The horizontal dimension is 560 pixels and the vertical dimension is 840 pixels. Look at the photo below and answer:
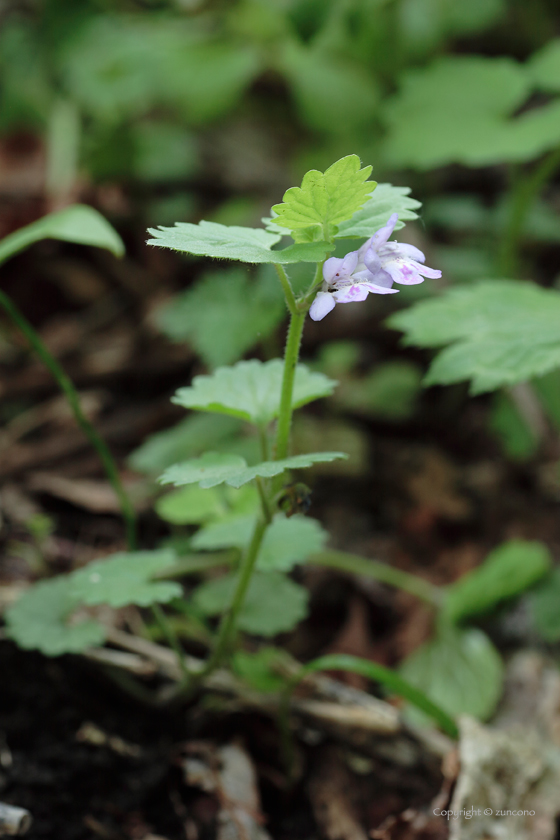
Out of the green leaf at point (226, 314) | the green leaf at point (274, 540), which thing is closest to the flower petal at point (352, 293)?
the green leaf at point (274, 540)

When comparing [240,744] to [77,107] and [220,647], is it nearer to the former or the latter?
[220,647]

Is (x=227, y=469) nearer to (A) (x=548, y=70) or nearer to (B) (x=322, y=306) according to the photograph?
(B) (x=322, y=306)

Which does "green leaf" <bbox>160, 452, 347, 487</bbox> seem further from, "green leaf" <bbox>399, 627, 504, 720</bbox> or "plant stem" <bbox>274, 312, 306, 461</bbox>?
"green leaf" <bbox>399, 627, 504, 720</bbox>

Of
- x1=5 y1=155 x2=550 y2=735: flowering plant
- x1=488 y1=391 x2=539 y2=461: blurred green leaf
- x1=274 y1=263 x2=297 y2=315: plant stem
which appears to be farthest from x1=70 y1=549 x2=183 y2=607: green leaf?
x1=488 y1=391 x2=539 y2=461: blurred green leaf

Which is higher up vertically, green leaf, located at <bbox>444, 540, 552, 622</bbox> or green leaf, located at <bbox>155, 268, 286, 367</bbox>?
green leaf, located at <bbox>155, 268, 286, 367</bbox>

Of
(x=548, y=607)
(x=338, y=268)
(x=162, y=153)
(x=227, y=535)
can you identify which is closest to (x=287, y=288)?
(x=338, y=268)

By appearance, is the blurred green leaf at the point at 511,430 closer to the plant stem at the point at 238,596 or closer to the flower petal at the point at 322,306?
the plant stem at the point at 238,596
